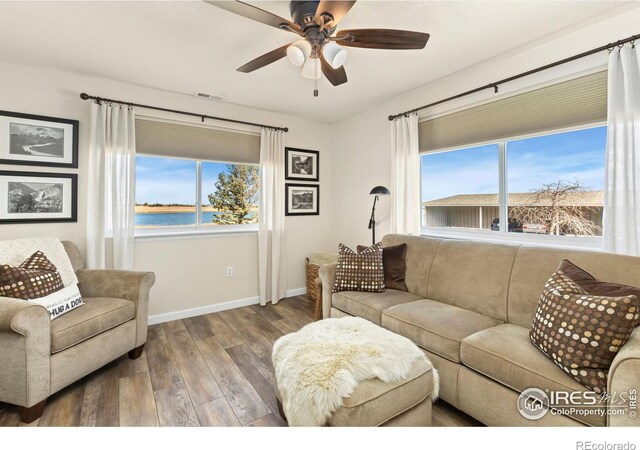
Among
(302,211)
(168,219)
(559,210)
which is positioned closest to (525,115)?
(559,210)

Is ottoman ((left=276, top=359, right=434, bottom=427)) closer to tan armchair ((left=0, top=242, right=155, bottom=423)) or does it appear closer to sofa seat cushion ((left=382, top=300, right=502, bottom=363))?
sofa seat cushion ((left=382, top=300, right=502, bottom=363))

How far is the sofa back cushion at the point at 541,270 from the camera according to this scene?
66.5 inches

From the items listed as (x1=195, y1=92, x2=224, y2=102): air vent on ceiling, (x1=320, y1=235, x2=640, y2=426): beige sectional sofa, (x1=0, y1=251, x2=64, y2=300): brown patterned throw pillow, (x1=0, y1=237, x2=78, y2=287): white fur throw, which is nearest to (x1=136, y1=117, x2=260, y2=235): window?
(x1=195, y1=92, x2=224, y2=102): air vent on ceiling

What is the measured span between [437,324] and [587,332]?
0.76m

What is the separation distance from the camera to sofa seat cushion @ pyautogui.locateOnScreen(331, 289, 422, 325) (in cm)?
235

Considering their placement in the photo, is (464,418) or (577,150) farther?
(577,150)

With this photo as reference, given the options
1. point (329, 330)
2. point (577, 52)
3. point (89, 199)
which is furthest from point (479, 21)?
point (89, 199)

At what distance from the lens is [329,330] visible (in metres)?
1.80

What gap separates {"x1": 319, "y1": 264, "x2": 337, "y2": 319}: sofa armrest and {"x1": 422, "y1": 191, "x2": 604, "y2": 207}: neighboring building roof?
4.51 ft

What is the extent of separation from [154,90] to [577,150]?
3890 millimetres

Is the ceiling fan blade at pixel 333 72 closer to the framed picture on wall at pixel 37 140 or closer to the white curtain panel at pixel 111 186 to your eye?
the white curtain panel at pixel 111 186

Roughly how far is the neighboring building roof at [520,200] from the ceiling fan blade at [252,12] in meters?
2.22

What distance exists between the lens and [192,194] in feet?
11.7
